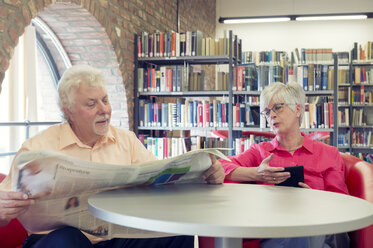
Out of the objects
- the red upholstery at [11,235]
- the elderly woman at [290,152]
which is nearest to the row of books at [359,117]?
the elderly woman at [290,152]

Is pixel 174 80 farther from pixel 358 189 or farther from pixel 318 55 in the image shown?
pixel 318 55

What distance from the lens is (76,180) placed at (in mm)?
1116

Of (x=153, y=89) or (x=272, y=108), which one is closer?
(x=272, y=108)

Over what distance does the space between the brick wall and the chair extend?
78.3 inches

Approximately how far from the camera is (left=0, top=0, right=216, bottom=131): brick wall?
283 centimetres

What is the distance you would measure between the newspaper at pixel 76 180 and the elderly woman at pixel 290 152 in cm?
62

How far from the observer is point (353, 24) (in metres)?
8.70

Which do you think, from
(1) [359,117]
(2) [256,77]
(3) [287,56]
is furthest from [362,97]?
(2) [256,77]

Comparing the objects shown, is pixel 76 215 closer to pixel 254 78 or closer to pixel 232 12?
pixel 254 78

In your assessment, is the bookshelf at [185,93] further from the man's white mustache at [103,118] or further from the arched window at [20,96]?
the man's white mustache at [103,118]

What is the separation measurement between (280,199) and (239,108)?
10.8 ft

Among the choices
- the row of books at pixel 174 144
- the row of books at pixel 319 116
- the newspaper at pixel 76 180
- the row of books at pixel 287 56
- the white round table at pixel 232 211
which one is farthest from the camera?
the row of books at pixel 287 56

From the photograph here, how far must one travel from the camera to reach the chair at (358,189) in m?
1.60

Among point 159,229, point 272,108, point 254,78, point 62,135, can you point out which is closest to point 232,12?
point 254,78
